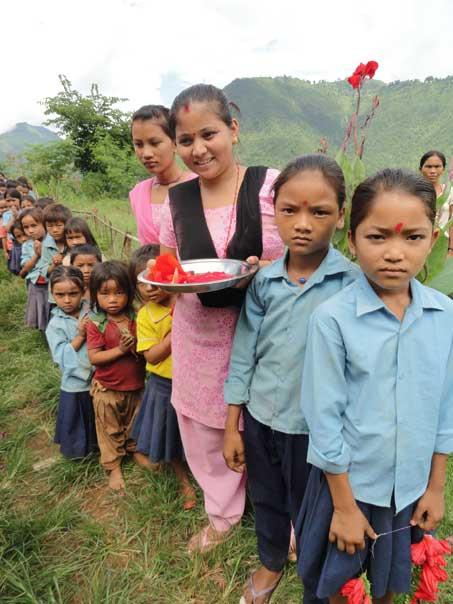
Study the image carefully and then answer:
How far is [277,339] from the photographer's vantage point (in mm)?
1374

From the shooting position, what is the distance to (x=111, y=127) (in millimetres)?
17969

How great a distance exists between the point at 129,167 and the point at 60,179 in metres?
2.95

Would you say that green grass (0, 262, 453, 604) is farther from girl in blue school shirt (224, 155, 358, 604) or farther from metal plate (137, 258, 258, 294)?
metal plate (137, 258, 258, 294)

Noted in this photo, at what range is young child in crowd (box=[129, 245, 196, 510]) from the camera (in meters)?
2.14

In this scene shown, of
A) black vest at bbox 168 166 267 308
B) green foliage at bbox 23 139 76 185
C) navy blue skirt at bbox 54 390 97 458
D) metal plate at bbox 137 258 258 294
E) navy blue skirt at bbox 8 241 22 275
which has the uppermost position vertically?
green foliage at bbox 23 139 76 185

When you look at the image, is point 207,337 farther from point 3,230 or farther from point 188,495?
point 3,230

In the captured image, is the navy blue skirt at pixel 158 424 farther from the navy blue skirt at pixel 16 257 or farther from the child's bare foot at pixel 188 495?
the navy blue skirt at pixel 16 257

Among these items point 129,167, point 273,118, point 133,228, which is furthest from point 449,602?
point 273,118

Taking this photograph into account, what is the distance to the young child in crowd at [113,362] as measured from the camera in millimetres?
2334

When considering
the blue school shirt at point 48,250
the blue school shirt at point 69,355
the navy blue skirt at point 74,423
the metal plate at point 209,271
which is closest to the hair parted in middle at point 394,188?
the metal plate at point 209,271

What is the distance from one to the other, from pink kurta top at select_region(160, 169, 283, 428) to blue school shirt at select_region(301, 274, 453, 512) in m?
0.48

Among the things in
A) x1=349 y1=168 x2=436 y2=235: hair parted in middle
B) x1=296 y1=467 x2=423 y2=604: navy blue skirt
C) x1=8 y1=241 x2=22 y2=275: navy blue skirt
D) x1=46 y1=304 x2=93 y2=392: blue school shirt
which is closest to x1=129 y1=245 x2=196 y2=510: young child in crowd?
x1=46 y1=304 x2=93 y2=392: blue school shirt

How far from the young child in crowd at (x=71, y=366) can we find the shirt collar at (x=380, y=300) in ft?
6.18

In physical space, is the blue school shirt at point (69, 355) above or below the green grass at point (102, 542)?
above
